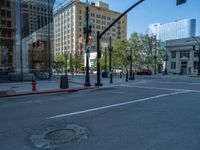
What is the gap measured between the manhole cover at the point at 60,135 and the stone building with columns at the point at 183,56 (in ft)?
201

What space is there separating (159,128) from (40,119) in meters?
3.83

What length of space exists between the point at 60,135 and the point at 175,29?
89.0 m

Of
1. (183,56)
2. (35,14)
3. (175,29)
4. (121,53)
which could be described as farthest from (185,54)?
(35,14)

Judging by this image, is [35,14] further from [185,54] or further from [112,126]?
[185,54]

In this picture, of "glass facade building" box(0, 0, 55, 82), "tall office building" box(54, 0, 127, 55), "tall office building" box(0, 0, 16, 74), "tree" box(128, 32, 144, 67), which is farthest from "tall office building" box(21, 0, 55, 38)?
"tall office building" box(54, 0, 127, 55)

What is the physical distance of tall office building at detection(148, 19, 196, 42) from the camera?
79.0 m

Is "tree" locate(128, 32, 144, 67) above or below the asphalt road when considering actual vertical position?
above

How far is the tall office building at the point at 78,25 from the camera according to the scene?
356ft

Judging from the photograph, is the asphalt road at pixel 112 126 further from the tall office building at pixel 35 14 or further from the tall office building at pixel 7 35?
the tall office building at pixel 35 14

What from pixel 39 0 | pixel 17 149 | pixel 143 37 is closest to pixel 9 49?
pixel 39 0

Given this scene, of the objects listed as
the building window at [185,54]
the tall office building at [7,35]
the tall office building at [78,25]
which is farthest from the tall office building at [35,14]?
the tall office building at [78,25]

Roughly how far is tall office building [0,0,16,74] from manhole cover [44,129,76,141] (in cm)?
1963

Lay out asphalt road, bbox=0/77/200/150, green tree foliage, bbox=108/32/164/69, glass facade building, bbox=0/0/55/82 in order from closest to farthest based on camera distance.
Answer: asphalt road, bbox=0/77/200/150 < glass facade building, bbox=0/0/55/82 < green tree foliage, bbox=108/32/164/69

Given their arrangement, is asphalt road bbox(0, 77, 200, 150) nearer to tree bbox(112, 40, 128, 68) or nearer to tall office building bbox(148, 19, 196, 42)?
tree bbox(112, 40, 128, 68)
